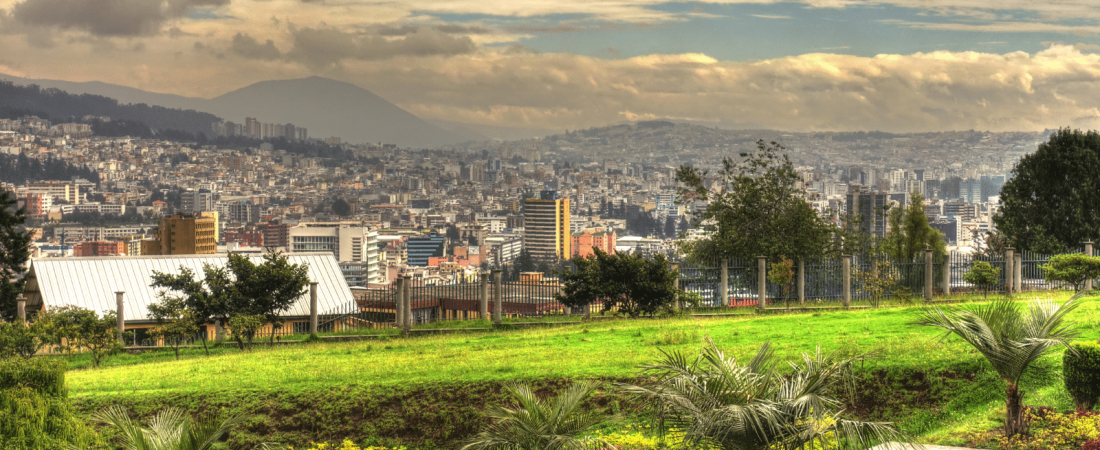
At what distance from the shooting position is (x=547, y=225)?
5886 inches

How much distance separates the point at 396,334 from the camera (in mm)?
16844

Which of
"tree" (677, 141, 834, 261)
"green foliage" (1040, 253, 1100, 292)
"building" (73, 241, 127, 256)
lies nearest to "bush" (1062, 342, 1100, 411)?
"green foliage" (1040, 253, 1100, 292)

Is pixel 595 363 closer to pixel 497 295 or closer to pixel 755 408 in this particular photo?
pixel 755 408

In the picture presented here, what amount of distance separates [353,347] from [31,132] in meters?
190

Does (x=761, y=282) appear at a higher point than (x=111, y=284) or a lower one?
higher

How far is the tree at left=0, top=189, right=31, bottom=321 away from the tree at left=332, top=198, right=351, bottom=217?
138 metres

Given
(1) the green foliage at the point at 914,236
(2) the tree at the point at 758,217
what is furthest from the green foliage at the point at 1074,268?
(1) the green foliage at the point at 914,236

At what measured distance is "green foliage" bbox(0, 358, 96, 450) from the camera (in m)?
6.84

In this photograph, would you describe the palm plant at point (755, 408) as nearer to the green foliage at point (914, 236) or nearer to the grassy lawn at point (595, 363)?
the grassy lawn at point (595, 363)

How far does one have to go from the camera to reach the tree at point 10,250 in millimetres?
26578

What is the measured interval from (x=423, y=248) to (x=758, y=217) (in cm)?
Answer: 12453

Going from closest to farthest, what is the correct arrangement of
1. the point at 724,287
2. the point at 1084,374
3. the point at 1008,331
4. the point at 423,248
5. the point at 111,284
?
the point at 1008,331, the point at 1084,374, the point at 724,287, the point at 111,284, the point at 423,248

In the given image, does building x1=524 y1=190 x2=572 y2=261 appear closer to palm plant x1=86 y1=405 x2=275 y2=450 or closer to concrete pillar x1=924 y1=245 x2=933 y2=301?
concrete pillar x1=924 y1=245 x2=933 y2=301

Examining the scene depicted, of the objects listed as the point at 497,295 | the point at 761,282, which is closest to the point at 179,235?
the point at 497,295
